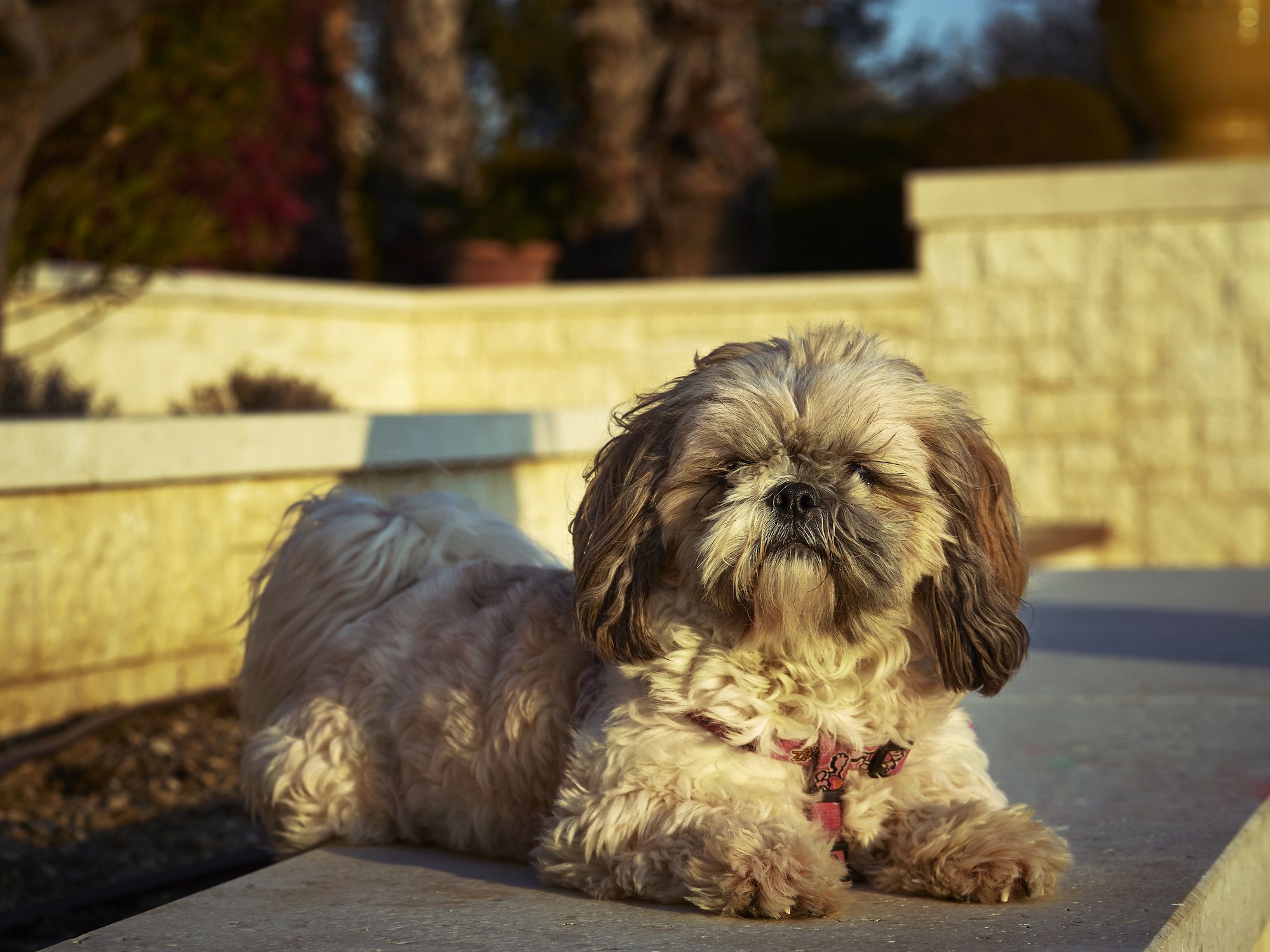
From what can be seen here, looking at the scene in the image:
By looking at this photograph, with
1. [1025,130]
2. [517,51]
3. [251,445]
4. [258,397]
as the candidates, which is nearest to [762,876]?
[251,445]

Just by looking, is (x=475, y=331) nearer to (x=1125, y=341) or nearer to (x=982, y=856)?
(x=1125, y=341)

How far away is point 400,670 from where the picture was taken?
11.6 ft

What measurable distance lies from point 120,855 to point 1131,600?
5297 millimetres

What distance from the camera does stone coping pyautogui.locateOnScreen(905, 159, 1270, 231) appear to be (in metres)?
11.7

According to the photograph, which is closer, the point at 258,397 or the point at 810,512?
the point at 810,512

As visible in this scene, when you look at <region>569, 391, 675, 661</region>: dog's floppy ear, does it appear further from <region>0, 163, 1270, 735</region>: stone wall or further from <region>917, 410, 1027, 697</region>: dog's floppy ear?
<region>0, 163, 1270, 735</region>: stone wall

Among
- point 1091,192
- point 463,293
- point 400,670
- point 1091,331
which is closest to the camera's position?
point 400,670

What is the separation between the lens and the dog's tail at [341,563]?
3848 millimetres

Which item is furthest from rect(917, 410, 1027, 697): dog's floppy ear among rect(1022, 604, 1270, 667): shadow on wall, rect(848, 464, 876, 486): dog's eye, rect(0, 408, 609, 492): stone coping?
rect(0, 408, 609, 492): stone coping

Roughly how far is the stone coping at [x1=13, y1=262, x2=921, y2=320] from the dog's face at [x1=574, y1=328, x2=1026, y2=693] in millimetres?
8508

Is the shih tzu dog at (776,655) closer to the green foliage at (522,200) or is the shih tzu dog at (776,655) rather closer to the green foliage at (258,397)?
the green foliage at (258,397)

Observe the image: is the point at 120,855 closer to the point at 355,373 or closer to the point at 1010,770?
the point at 1010,770

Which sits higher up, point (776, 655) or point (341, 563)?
point (341, 563)

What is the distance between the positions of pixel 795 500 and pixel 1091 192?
10.1 m
